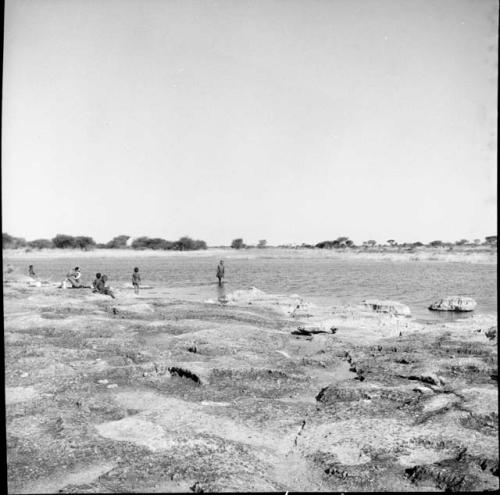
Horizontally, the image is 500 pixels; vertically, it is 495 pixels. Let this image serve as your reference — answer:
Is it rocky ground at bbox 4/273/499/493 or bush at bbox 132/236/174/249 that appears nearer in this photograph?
rocky ground at bbox 4/273/499/493

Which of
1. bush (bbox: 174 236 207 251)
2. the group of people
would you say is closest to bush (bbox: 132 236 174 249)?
bush (bbox: 174 236 207 251)

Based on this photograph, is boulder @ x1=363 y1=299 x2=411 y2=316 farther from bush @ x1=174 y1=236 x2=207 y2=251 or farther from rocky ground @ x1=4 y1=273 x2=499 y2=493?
bush @ x1=174 y1=236 x2=207 y2=251

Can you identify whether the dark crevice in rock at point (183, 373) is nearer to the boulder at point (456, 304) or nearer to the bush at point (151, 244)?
the boulder at point (456, 304)

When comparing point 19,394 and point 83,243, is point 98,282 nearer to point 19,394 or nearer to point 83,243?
point 19,394

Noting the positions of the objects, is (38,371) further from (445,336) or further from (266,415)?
(445,336)

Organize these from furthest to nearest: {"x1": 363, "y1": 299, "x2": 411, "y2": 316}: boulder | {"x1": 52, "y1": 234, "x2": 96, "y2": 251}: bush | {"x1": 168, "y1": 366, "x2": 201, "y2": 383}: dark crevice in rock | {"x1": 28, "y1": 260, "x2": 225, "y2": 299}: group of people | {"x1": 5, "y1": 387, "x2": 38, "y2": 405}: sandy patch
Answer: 1. {"x1": 52, "y1": 234, "x2": 96, "y2": 251}: bush
2. {"x1": 28, "y1": 260, "x2": 225, "y2": 299}: group of people
3. {"x1": 363, "y1": 299, "x2": 411, "y2": 316}: boulder
4. {"x1": 168, "y1": 366, "x2": 201, "y2": 383}: dark crevice in rock
5. {"x1": 5, "y1": 387, "x2": 38, "y2": 405}: sandy patch

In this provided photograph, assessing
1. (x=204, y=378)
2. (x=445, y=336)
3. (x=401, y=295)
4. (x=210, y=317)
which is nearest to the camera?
(x=204, y=378)

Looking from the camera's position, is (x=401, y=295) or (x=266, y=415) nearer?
(x=266, y=415)

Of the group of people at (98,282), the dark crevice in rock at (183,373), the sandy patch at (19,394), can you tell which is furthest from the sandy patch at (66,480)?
the group of people at (98,282)

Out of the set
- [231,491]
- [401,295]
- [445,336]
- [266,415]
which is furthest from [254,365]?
[401,295]

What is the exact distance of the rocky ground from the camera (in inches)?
173

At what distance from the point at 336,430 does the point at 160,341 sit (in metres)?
5.46

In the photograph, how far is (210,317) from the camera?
14.1m

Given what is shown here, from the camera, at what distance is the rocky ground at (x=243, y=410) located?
14.4 ft
